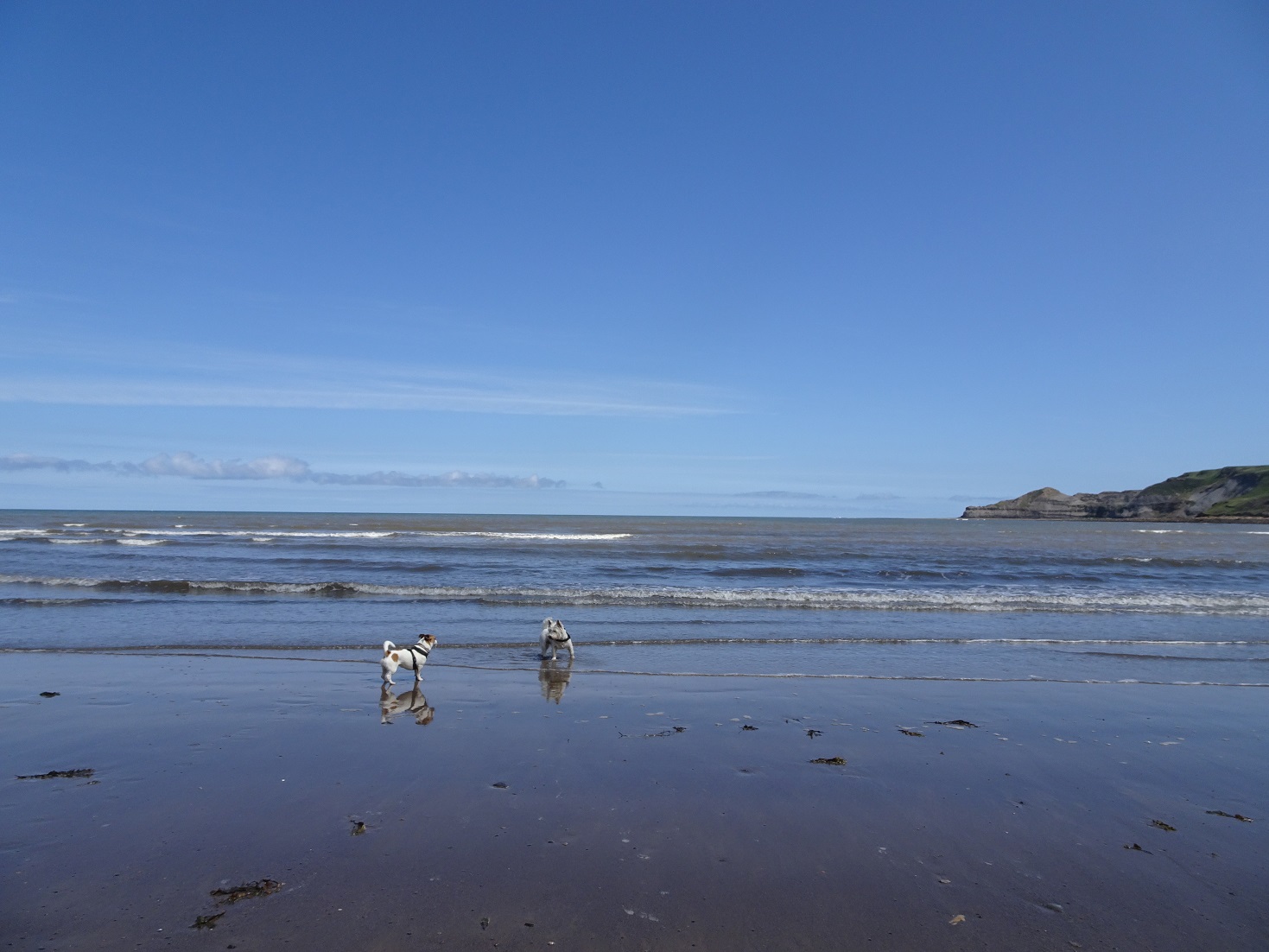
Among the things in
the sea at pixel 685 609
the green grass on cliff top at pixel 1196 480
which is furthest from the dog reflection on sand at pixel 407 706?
the green grass on cliff top at pixel 1196 480

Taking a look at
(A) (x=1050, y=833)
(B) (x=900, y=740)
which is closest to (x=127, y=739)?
(B) (x=900, y=740)

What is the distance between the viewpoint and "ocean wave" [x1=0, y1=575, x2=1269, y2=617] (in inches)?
701

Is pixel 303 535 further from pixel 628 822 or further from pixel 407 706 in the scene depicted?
pixel 628 822

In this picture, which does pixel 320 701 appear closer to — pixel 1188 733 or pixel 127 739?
pixel 127 739

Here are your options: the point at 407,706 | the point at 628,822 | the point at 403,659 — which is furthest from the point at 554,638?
the point at 628,822

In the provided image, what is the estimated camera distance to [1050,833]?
5.52m

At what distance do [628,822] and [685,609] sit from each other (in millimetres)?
11774

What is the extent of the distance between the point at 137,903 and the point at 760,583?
19685 millimetres

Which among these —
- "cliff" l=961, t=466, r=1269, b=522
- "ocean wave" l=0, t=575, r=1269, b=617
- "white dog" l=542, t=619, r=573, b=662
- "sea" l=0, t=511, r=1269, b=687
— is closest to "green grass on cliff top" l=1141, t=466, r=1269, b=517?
"cliff" l=961, t=466, r=1269, b=522

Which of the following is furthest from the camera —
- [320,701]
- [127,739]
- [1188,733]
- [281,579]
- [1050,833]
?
[281,579]

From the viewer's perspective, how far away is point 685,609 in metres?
17.2

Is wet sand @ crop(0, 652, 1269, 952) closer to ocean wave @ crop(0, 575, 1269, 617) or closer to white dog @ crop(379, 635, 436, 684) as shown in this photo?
white dog @ crop(379, 635, 436, 684)

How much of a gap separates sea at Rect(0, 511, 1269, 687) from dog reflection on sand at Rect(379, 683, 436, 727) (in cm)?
206

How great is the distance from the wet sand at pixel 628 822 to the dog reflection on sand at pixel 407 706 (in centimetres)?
8
